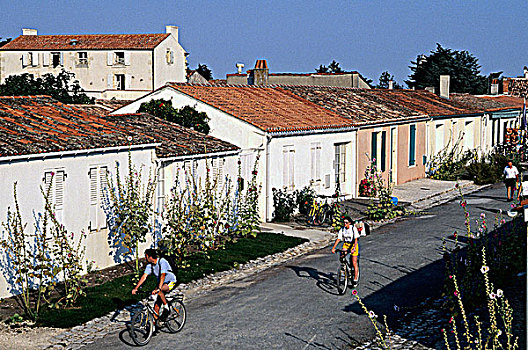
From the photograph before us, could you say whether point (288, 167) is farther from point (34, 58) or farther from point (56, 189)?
point (34, 58)

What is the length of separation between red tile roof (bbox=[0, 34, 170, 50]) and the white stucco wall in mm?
48823

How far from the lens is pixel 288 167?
877 inches

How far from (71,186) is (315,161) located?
10.8 metres

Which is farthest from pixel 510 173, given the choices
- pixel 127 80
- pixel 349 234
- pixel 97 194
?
pixel 127 80

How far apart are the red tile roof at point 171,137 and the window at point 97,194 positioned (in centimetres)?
192

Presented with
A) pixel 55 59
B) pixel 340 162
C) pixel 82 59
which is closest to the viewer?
pixel 340 162

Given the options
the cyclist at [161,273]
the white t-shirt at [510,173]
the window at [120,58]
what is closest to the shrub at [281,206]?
the white t-shirt at [510,173]

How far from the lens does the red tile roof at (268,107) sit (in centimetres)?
2197

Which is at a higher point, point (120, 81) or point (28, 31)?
point (28, 31)

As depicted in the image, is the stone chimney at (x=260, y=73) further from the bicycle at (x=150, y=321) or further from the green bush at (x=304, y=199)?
the bicycle at (x=150, y=321)

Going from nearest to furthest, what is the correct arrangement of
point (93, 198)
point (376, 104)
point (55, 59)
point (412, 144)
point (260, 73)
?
point (93, 198)
point (260, 73)
point (376, 104)
point (412, 144)
point (55, 59)

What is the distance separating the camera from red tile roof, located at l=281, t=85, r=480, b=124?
1118 inches

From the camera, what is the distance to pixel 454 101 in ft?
134

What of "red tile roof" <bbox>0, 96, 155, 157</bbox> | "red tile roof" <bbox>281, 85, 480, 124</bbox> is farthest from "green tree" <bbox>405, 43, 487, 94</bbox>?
"red tile roof" <bbox>0, 96, 155, 157</bbox>
